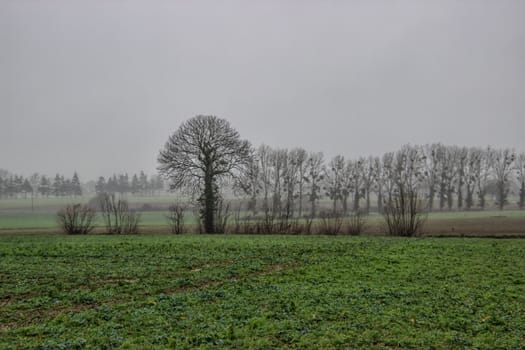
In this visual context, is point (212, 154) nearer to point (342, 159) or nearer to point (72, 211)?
point (72, 211)

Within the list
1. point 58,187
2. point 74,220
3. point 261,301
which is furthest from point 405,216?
point 58,187

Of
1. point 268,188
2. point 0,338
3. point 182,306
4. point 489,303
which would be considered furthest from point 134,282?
point 268,188

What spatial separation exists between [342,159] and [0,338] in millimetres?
110832

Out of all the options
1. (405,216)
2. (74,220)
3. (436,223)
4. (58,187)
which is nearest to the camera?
(405,216)

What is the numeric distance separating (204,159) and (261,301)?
117 ft

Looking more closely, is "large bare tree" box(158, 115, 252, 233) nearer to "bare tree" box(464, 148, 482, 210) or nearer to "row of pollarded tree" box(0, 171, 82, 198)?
"bare tree" box(464, 148, 482, 210)

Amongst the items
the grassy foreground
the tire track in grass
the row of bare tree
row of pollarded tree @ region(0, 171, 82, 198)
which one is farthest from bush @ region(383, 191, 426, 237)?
row of pollarded tree @ region(0, 171, 82, 198)

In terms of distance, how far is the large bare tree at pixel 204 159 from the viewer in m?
46.2

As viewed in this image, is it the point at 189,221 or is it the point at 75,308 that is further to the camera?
the point at 189,221

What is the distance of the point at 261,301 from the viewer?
1236 cm

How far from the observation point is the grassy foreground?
9.11 meters

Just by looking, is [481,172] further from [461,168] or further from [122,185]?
[122,185]

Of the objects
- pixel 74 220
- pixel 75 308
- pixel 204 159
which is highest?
pixel 204 159

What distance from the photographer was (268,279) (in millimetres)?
15883
